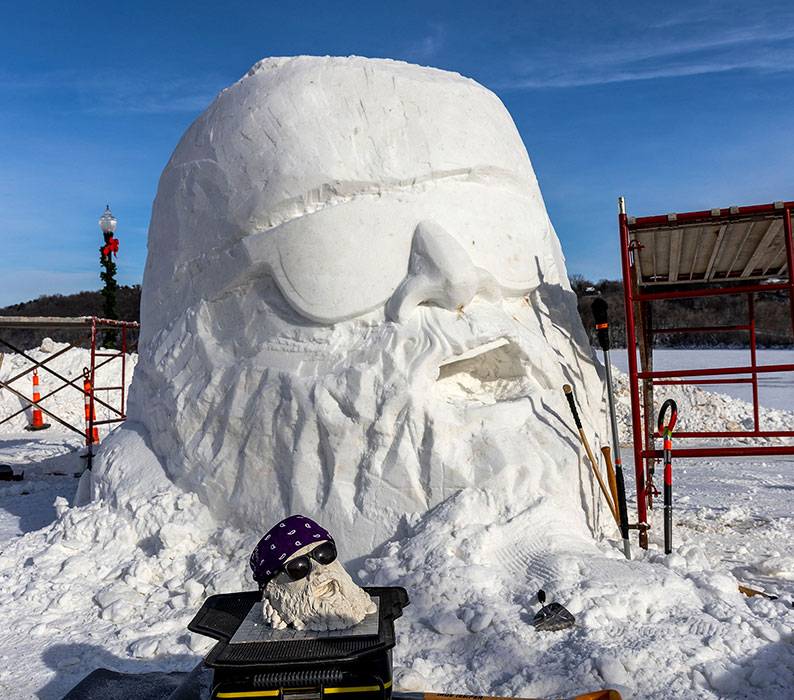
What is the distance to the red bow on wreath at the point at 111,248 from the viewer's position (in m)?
14.9

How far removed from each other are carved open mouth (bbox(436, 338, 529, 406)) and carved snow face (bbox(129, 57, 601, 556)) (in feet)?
0.05

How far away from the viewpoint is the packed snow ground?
2.87 metres

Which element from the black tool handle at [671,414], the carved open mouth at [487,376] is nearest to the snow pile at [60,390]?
the carved open mouth at [487,376]

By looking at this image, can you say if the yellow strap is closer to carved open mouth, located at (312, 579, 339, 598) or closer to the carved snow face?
carved open mouth, located at (312, 579, 339, 598)

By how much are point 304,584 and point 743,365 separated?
21193 millimetres

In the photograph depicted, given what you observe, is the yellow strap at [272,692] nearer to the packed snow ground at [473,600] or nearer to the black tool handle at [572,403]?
the packed snow ground at [473,600]

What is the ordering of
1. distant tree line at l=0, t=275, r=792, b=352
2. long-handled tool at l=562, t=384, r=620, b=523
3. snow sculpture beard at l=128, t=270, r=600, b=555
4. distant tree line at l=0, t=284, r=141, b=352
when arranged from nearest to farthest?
1. snow sculpture beard at l=128, t=270, r=600, b=555
2. long-handled tool at l=562, t=384, r=620, b=523
3. distant tree line at l=0, t=275, r=792, b=352
4. distant tree line at l=0, t=284, r=141, b=352

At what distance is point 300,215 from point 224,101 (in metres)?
1.32

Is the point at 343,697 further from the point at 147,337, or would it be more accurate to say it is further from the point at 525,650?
the point at 147,337

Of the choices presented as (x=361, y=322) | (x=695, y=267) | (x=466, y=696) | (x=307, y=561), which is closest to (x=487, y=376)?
(x=361, y=322)

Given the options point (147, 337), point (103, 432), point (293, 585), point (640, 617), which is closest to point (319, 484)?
point (293, 585)

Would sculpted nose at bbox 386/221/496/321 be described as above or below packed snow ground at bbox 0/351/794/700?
above

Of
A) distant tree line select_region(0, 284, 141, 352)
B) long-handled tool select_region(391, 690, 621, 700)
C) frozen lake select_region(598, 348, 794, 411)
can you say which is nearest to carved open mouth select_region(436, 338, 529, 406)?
long-handled tool select_region(391, 690, 621, 700)

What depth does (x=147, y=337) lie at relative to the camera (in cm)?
587
